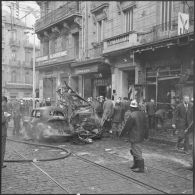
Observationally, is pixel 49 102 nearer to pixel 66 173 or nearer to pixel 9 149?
pixel 9 149

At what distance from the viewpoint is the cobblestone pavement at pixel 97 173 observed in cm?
530

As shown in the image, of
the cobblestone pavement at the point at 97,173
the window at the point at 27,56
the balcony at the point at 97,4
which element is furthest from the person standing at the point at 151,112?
the balcony at the point at 97,4

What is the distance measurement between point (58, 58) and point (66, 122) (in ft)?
13.3

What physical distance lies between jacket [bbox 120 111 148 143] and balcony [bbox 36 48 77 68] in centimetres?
541

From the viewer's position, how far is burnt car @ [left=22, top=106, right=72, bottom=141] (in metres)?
10.8

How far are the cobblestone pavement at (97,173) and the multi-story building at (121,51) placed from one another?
2998 mm

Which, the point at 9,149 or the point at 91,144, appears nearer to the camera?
the point at 9,149

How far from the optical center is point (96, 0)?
4.01m

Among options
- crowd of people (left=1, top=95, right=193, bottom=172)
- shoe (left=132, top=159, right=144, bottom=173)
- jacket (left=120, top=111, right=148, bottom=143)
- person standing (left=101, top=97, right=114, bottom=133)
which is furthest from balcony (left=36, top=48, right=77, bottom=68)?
shoe (left=132, top=159, right=144, bottom=173)

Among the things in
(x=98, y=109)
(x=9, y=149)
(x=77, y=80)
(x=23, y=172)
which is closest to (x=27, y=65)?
(x=23, y=172)

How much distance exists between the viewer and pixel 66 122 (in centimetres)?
1112

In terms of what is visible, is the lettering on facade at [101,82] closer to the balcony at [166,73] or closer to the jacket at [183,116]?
the balcony at [166,73]

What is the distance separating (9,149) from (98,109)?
524cm

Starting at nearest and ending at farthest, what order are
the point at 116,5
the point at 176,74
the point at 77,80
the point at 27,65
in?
the point at 116,5 → the point at 27,65 → the point at 176,74 → the point at 77,80
